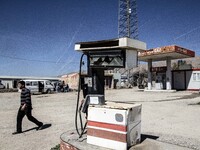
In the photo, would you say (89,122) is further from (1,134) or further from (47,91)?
(47,91)

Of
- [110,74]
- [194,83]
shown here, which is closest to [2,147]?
[194,83]

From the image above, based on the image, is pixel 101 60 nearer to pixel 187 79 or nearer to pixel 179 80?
pixel 187 79

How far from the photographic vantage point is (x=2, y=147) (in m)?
7.13

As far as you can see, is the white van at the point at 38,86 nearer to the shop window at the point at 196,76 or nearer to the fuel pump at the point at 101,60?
the shop window at the point at 196,76

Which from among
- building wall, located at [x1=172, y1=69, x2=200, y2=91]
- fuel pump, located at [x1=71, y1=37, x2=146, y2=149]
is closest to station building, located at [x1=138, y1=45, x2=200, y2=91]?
building wall, located at [x1=172, y1=69, x2=200, y2=91]

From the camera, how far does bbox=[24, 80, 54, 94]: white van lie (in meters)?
34.7

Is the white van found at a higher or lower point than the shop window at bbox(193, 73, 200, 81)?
lower

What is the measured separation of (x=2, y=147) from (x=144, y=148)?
4166 millimetres

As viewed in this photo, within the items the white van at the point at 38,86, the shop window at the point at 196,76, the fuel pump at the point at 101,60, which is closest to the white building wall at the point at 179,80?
the shop window at the point at 196,76

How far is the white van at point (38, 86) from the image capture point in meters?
34.7

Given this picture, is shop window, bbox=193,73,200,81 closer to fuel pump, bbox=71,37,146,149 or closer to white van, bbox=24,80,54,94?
white van, bbox=24,80,54,94

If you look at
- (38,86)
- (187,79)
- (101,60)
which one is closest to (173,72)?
(187,79)

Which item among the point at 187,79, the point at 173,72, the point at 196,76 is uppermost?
the point at 173,72

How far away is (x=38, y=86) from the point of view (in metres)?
35.0
